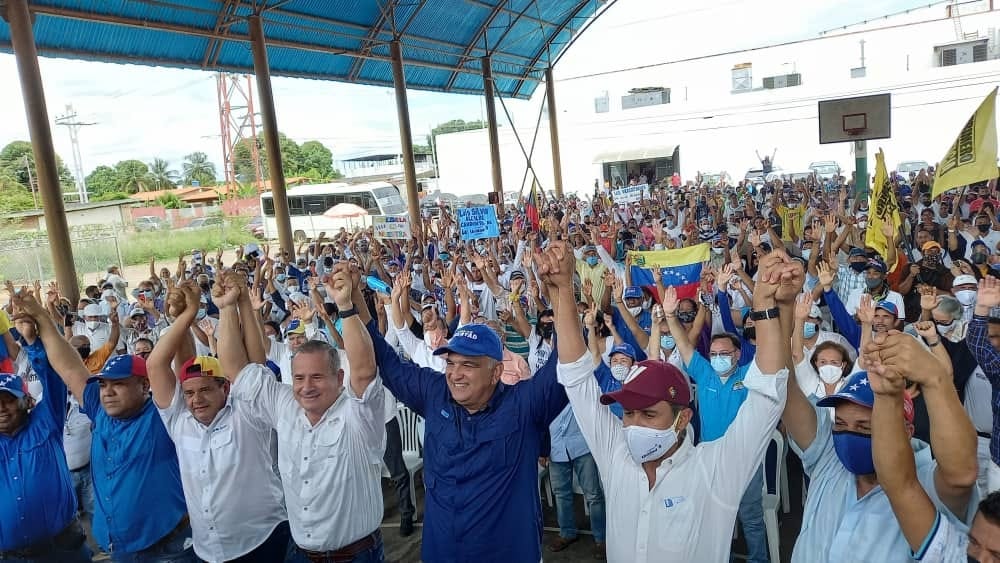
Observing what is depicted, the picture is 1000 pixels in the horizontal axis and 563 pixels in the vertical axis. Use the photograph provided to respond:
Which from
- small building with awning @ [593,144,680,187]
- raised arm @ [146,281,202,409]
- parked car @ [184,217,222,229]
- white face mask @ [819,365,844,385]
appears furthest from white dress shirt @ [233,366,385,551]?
small building with awning @ [593,144,680,187]

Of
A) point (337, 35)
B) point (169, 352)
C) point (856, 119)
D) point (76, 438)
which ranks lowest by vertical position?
point (76, 438)

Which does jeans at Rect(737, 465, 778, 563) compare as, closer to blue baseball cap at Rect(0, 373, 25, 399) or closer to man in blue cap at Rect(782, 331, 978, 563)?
man in blue cap at Rect(782, 331, 978, 563)

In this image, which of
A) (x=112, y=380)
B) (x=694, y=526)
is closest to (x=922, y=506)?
(x=694, y=526)

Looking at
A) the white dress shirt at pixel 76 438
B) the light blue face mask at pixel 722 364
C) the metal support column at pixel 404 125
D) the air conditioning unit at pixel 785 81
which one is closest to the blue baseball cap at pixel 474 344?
the light blue face mask at pixel 722 364

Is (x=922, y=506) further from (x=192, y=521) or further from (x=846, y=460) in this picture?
(x=192, y=521)

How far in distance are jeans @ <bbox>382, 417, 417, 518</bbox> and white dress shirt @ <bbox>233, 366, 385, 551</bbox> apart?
1613 millimetres

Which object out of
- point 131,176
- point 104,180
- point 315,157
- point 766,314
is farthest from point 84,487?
point 315,157

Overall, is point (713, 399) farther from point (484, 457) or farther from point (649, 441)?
point (484, 457)

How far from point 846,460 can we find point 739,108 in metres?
34.8

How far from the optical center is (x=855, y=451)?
6.88 feet

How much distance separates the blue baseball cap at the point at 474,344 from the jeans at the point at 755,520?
186 cm

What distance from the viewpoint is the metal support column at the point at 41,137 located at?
10.2 meters

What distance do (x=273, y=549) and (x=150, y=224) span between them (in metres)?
26.0

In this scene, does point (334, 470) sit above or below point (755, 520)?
above
